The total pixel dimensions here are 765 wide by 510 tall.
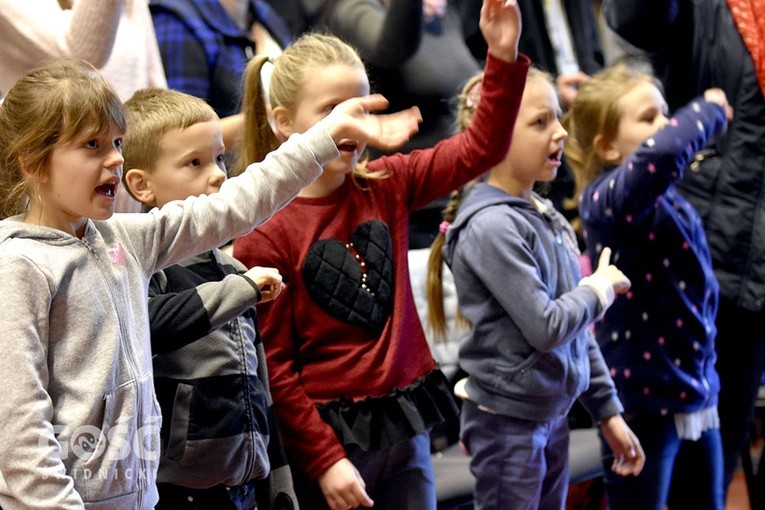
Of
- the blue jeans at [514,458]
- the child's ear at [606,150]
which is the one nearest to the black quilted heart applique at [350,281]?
the blue jeans at [514,458]

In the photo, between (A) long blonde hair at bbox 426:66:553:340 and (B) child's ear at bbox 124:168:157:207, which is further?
(A) long blonde hair at bbox 426:66:553:340

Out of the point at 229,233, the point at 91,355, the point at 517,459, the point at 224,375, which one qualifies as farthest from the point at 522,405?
the point at 91,355

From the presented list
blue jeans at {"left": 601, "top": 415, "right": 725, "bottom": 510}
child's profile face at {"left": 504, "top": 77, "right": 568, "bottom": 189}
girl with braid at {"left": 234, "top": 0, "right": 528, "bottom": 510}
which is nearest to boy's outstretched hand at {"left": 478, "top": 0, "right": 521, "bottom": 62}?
girl with braid at {"left": 234, "top": 0, "right": 528, "bottom": 510}

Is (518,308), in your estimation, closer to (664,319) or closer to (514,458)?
(514,458)

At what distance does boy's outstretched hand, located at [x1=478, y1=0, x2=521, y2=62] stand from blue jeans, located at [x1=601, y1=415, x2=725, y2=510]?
949 millimetres

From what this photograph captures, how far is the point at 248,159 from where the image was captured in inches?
85.4

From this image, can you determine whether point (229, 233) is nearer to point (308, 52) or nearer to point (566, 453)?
point (308, 52)

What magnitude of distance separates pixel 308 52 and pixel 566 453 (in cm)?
92

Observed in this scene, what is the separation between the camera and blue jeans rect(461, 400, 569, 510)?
7.10 feet

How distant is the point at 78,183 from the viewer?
4.84 ft

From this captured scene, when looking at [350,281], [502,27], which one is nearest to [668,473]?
[350,281]

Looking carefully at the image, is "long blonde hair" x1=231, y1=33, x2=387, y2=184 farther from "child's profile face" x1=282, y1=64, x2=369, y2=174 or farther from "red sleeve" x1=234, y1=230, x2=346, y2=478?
"red sleeve" x1=234, y1=230, x2=346, y2=478

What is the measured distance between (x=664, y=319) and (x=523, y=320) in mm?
490

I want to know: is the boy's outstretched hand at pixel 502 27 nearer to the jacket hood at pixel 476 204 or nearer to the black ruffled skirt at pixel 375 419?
the jacket hood at pixel 476 204
